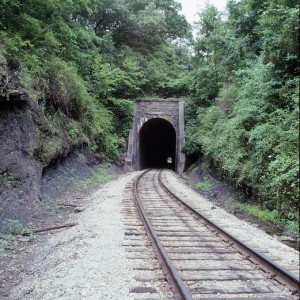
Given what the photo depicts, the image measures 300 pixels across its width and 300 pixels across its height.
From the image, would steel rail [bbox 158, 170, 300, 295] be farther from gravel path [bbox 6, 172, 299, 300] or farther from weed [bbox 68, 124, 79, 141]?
weed [bbox 68, 124, 79, 141]

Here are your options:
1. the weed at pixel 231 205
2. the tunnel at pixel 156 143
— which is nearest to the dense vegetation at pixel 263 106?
the weed at pixel 231 205

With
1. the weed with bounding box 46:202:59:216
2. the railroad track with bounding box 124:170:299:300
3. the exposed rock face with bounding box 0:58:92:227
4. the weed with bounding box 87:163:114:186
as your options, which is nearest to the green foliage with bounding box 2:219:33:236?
the exposed rock face with bounding box 0:58:92:227

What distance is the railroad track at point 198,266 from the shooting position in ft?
13.5

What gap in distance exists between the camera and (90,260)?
218 inches

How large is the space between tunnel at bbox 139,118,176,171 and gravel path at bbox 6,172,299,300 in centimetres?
2274

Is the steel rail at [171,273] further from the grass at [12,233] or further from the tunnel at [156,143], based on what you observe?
the tunnel at [156,143]

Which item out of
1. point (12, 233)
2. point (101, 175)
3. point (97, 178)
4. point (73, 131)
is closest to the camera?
point (12, 233)

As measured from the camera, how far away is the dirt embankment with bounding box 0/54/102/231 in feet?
30.1

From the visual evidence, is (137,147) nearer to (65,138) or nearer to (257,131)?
(65,138)

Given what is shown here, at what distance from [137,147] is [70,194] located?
15739 mm

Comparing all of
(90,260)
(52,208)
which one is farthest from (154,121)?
(90,260)

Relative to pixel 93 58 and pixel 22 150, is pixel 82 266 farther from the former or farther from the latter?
pixel 93 58

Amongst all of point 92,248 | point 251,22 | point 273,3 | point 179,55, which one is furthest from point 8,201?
point 179,55

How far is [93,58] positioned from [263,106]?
15.9 meters
